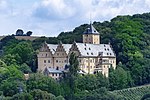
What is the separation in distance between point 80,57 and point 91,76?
12.4 ft

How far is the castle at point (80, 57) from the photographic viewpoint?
263 feet

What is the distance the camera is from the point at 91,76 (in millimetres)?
76625

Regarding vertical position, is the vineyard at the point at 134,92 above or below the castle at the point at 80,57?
below

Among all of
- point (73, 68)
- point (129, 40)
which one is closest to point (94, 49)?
point (129, 40)

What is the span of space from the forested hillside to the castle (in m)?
1.10

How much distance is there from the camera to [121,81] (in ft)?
255

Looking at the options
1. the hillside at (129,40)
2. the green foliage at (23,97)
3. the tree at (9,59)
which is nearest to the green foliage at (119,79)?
the hillside at (129,40)

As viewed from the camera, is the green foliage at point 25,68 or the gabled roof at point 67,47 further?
the green foliage at point 25,68

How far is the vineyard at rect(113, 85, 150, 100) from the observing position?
75.2 m

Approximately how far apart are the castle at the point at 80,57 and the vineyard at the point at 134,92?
2986 mm

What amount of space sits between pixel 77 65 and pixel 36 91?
817 cm

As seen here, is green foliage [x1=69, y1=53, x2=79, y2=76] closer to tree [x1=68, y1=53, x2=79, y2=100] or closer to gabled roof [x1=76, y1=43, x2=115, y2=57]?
tree [x1=68, y1=53, x2=79, y2=100]

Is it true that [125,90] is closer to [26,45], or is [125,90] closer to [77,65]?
[77,65]

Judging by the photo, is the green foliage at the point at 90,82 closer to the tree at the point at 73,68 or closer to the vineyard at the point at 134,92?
the tree at the point at 73,68
